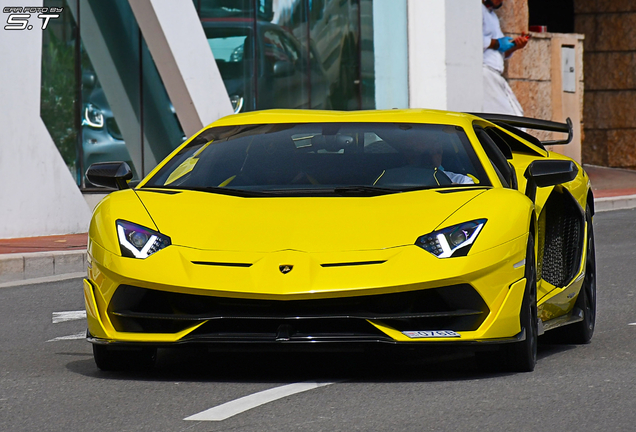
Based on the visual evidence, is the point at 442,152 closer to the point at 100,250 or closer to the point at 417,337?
the point at 417,337

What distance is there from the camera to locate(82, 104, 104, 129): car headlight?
19.7 meters

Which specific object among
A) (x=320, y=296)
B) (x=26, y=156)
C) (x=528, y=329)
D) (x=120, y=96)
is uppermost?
(x=320, y=296)

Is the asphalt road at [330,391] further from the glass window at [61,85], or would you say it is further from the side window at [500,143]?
the glass window at [61,85]

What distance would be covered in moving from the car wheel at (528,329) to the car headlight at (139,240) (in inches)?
63.7

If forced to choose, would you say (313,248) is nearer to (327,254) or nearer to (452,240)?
(327,254)

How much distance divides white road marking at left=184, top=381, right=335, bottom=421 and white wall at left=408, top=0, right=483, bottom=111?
21.0m

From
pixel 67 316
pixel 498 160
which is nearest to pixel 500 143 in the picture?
pixel 498 160

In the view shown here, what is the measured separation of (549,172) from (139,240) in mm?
2040

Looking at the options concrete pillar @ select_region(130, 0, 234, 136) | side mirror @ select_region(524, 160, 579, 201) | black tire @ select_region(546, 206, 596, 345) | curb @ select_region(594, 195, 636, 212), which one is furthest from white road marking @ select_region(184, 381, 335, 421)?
curb @ select_region(594, 195, 636, 212)

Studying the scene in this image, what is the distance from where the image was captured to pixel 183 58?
19359 mm

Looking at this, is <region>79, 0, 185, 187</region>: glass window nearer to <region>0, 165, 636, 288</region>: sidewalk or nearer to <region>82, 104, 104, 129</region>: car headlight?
<region>82, 104, 104, 129</region>: car headlight

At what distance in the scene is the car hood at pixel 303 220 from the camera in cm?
540

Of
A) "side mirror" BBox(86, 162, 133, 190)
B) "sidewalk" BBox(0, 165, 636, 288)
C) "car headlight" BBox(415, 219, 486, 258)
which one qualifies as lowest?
"sidewalk" BBox(0, 165, 636, 288)

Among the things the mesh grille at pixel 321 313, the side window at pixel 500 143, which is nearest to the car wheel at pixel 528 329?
the mesh grille at pixel 321 313
